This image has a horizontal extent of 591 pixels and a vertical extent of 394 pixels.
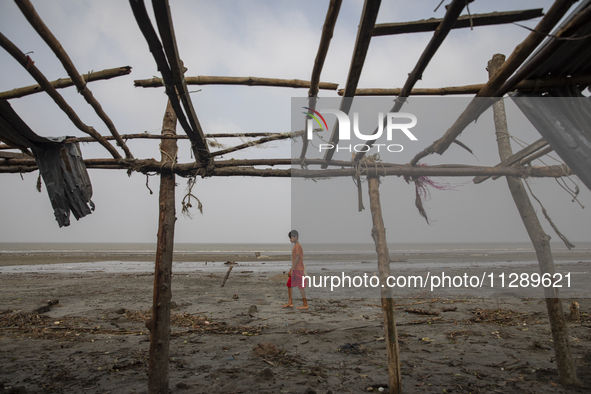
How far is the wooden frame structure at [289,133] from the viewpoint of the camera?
2225mm

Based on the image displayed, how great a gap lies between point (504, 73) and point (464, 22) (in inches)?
27.3

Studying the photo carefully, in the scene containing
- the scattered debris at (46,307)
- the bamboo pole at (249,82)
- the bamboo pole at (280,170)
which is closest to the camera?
the bamboo pole at (249,82)

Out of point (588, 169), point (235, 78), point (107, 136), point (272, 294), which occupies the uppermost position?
point (235, 78)

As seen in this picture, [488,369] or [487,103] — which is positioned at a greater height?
[487,103]

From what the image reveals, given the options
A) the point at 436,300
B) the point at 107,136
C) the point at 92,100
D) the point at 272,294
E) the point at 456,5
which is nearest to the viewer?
the point at 456,5

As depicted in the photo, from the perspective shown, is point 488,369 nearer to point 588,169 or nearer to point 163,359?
point 588,169

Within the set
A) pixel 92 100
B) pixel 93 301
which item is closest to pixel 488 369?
pixel 92 100

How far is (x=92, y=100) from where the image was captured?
3.27m

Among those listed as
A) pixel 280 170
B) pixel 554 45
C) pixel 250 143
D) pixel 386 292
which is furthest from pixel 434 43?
pixel 386 292

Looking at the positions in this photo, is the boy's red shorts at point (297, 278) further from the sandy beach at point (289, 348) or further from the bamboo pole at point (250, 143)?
the bamboo pole at point (250, 143)

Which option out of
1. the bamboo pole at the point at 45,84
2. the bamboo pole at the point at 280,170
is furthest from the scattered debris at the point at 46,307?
the bamboo pole at the point at 45,84

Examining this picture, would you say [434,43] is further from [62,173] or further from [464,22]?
[62,173]

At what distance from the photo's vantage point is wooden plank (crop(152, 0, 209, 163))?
1.95 metres

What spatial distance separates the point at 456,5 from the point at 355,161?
99.7 inches
